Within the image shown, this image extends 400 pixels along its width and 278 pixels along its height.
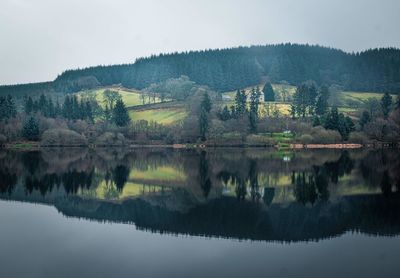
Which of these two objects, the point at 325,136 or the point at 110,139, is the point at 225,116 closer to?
the point at 325,136

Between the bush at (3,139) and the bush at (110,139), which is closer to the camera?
the bush at (3,139)

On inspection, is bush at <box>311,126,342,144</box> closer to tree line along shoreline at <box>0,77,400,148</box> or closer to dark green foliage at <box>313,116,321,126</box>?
tree line along shoreline at <box>0,77,400,148</box>

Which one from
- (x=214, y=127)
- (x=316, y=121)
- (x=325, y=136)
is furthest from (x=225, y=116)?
(x=325, y=136)

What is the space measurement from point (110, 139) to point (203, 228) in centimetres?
10796

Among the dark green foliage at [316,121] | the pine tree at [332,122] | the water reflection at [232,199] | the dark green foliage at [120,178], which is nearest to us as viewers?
the water reflection at [232,199]

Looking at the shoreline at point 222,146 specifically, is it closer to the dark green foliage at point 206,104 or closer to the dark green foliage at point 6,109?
the dark green foliage at point 206,104

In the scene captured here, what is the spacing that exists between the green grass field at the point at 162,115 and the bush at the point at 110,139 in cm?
1678

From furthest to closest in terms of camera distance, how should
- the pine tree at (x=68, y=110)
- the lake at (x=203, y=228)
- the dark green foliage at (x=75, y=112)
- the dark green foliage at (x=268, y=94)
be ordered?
the dark green foliage at (x=268, y=94) → the pine tree at (x=68, y=110) → the dark green foliage at (x=75, y=112) → the lake at (x=203, y=228)

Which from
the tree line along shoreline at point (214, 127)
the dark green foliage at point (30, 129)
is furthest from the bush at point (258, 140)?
the dark green foliage at point (30, 129)

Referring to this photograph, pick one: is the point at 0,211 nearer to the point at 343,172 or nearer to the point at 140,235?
the point at 140,235

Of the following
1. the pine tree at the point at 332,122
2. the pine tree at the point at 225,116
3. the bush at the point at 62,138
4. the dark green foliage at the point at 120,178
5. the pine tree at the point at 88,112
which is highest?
the pine tree at the point at 88,112

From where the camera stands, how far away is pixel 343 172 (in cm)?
4812

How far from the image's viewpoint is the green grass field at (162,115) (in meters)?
143

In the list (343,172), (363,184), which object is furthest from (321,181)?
(343,172)
